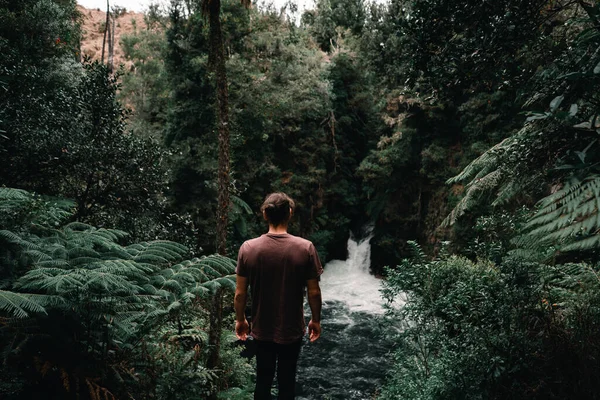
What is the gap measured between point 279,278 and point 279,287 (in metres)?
0.07

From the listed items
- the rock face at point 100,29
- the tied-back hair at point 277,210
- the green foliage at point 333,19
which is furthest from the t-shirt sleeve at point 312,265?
the rock face at point 100,29

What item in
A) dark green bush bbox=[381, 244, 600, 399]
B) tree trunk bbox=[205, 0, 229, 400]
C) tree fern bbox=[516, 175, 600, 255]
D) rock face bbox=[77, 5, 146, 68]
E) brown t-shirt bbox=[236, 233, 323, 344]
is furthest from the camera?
rock face bbox=[77, 5, 146, 68]

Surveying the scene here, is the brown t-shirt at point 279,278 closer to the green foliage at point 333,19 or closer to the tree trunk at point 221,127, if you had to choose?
the tree trunk at point 221,127

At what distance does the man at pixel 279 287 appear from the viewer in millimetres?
2730

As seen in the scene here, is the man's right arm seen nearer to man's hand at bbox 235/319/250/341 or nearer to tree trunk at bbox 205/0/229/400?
man's hand at bbox 235/319/250/341

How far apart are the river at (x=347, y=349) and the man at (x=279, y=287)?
3.74 m

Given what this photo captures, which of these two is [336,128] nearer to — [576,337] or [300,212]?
[300,212]

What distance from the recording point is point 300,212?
1831cm

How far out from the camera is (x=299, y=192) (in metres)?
17.2

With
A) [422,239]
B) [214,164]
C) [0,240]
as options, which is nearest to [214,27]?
[0,240]

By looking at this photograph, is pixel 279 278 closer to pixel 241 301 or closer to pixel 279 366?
pixel 241 301

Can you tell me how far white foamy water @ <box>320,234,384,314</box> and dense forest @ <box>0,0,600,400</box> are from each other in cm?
69

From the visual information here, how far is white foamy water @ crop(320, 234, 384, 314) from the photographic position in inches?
619

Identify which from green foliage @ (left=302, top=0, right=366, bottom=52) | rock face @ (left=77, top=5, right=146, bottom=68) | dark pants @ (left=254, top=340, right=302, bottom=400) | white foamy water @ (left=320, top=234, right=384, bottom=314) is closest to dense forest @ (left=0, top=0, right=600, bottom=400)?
white foamy water @ (left=320, top=234, right=384, bottom=314)
